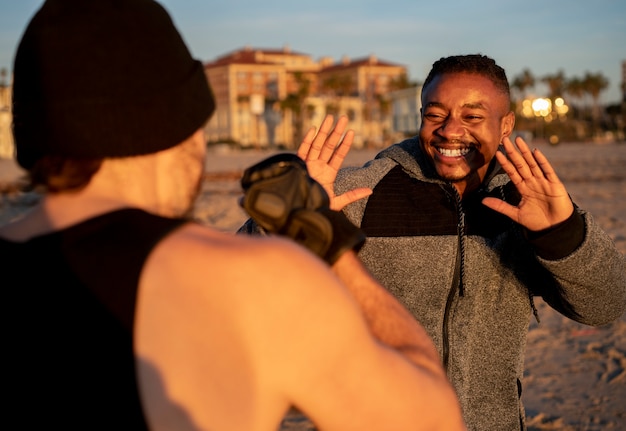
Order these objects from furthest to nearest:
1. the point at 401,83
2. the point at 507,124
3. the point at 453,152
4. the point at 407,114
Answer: the point at 401,83
the point at 407,114
the point at 507,124
the point at 453,152

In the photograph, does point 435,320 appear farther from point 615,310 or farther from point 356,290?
point 356,290

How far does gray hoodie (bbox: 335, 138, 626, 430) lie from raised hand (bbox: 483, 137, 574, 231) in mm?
84

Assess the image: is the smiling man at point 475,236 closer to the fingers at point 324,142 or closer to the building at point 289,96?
the fingers at point 324,142

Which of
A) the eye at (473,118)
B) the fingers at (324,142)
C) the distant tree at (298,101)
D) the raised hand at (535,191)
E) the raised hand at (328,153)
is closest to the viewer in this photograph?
the raised hand at (328,153)

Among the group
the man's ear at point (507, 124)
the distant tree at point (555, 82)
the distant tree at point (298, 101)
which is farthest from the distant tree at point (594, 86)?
the man's ear at point (507, 124)

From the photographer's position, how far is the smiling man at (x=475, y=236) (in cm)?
286

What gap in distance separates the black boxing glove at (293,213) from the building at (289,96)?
97.0 meters

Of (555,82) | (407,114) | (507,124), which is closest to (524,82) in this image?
(555,82)

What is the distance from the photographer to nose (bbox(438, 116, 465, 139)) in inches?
138

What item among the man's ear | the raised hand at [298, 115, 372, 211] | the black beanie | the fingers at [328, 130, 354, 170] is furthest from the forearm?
the man's ear

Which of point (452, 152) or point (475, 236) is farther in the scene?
point (452, 152)

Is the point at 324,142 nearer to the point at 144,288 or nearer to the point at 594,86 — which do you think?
the point at 144,288

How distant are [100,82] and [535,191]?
191cm

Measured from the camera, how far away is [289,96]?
105 metres
